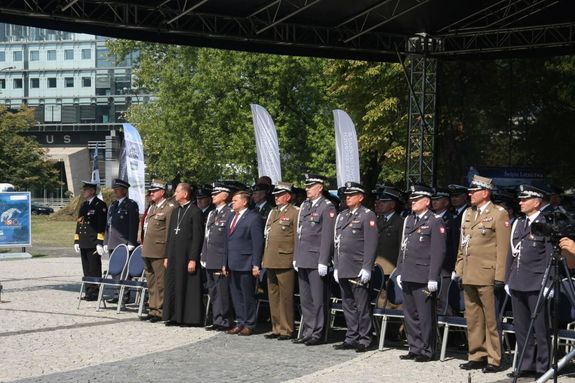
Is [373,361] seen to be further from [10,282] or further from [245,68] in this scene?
[245,68]

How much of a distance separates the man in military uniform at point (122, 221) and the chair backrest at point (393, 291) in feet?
17.5

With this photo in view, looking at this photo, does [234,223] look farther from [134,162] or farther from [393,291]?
[134,162]

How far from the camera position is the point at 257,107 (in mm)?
18500

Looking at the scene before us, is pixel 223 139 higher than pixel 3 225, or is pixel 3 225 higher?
pixel 223 139

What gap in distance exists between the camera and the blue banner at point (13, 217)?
84.8 feet

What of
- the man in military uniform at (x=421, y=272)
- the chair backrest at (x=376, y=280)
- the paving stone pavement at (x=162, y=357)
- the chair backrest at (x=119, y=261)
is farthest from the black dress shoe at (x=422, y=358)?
the chair backrest at (x=119, y=261)

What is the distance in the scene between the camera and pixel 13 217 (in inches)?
1019

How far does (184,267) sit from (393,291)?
10.4 feet

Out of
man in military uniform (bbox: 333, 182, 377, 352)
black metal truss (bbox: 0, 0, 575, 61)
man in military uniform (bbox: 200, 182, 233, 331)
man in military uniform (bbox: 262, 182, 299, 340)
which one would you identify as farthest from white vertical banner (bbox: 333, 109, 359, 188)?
man in military uniform (bbox: 333, 182, 377, 352)

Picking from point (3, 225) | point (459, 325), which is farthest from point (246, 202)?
point (3, 225)

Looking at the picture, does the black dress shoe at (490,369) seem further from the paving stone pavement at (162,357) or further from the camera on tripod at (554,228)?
the camera on tripod at (554,228)

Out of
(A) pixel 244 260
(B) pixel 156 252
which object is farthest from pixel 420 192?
(B) pixel 156 252

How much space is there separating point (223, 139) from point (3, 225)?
17.4 meters

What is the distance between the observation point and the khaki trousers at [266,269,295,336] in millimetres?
12023
